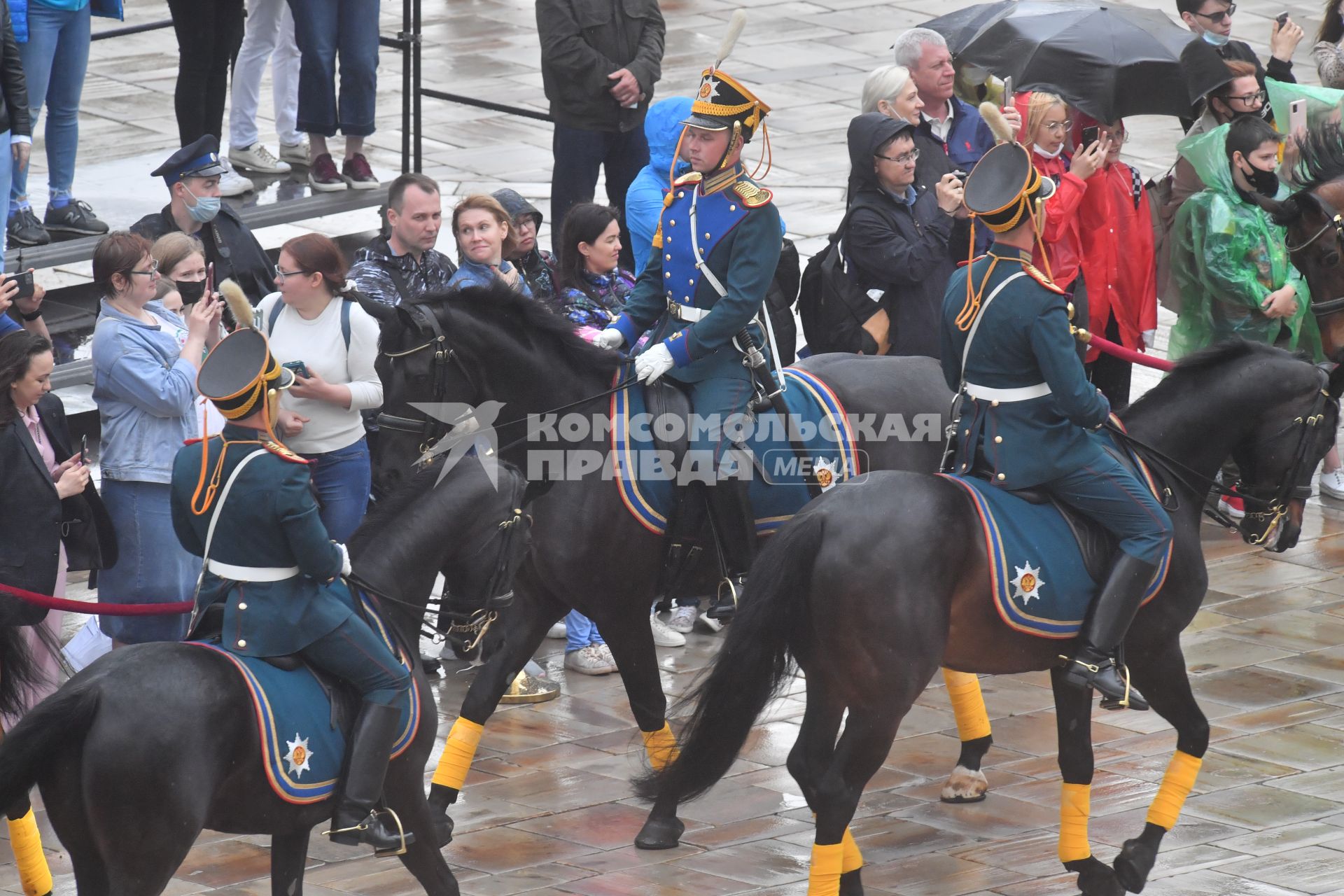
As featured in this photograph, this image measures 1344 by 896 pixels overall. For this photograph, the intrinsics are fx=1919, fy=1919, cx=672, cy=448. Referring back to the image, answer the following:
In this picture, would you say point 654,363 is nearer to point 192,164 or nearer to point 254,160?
point 192,164

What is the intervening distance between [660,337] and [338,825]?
103 inches

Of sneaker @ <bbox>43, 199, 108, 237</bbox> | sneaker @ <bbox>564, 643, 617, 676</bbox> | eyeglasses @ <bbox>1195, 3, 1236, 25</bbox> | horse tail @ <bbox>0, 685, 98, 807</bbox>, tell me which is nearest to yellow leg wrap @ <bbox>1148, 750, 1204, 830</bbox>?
sneaker @ <bbox>564, 643, 617, 676</bbox>

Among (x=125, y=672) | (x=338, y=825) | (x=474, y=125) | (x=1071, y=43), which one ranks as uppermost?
(x=1071, y=43)

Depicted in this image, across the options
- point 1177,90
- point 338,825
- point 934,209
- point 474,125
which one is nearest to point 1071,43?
point 1177,90

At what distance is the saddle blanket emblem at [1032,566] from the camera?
21.2 ft

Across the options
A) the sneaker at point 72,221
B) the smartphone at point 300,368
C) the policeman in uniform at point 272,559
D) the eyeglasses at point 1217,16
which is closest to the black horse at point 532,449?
the smartphone at point 300,368

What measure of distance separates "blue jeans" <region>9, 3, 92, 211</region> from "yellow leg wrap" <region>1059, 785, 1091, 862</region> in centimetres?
659

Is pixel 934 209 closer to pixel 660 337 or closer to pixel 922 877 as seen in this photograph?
pixel 660 337

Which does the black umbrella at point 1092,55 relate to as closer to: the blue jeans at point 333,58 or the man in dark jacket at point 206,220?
the blue jeans at point 333,58

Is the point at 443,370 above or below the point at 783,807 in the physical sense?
above

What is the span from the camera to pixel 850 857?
257 inches

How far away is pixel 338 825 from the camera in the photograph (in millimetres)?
5699

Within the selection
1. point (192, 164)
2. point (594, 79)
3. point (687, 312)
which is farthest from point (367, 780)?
point (594, 79)

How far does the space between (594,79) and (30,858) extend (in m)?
6.10
